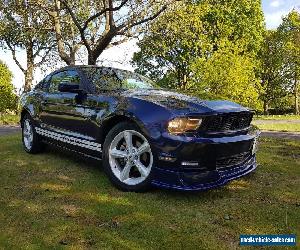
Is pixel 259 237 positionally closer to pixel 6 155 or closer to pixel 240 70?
pixel 6 155

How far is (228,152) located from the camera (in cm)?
435

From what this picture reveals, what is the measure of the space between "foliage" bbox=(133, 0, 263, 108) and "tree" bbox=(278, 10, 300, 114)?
5.01m

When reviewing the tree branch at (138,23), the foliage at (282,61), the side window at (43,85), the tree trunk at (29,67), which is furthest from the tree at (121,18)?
the foliage at (282,61)

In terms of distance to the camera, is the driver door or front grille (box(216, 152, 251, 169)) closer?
front grille (box(216, 152, 251, 169))

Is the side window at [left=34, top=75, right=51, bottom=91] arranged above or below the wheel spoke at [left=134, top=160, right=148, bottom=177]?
above

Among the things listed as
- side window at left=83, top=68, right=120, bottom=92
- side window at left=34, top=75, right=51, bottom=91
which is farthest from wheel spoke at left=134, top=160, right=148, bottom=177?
side window at left=34, top=75, right=51, bottom=91

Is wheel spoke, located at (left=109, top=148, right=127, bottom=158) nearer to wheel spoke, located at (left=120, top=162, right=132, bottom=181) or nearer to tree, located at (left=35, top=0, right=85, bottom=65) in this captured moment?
wheel spoke, located at (left=120, top=162, right=132, bottom=181)

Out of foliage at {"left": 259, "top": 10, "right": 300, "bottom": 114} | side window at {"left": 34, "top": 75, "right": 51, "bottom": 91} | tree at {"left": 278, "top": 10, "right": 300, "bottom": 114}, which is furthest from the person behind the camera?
foliage at {"left": 259, "top": 10, "right": 300, "bottom": 114}

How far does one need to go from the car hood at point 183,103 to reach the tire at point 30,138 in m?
2.56

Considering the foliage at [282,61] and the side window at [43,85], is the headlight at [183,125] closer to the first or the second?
the side window at [43,85]

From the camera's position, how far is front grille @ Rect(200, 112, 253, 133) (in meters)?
4.24

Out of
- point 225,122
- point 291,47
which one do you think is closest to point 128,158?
point 225,122

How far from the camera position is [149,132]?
432 centimetres

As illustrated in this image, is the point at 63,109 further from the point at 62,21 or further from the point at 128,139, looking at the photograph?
the point at 62,21
